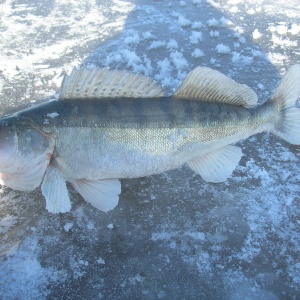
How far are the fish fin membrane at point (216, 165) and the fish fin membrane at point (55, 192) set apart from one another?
92 centimetres

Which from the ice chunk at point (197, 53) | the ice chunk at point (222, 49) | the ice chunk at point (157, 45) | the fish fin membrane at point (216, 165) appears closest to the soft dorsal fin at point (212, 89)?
the fish fin membrane at point (216, 165)

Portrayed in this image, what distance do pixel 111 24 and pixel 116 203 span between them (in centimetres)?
359

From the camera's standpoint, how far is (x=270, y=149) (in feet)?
10.0

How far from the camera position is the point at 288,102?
2.70 meters

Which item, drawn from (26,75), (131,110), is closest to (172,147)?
(131,110)

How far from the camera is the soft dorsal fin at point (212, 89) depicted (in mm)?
2500

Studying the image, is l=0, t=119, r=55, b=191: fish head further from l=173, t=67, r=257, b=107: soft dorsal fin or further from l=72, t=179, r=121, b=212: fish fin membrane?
l=173, t=67, r=257, b=107: soft dorsal fin

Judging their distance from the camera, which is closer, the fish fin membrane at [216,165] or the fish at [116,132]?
the fish at [116,132]

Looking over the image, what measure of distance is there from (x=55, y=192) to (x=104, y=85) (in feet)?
2.59

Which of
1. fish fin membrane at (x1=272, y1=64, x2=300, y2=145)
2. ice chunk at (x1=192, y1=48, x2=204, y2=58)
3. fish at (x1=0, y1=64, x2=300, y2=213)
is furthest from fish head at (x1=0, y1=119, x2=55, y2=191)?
ice chunk at (x1=192, y1=48, x2=204, y2=58)

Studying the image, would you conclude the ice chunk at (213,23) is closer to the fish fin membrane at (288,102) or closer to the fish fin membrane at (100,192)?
the fish fin membrane at (288,102)

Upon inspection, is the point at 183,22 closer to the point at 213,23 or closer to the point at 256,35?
the point at 213,23

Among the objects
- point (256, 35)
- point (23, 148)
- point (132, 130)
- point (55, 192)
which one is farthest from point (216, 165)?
point (256, 35)

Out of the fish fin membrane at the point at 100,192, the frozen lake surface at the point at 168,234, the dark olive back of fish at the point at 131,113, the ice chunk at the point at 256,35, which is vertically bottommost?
the frozen lake surface at the point at 168,234
